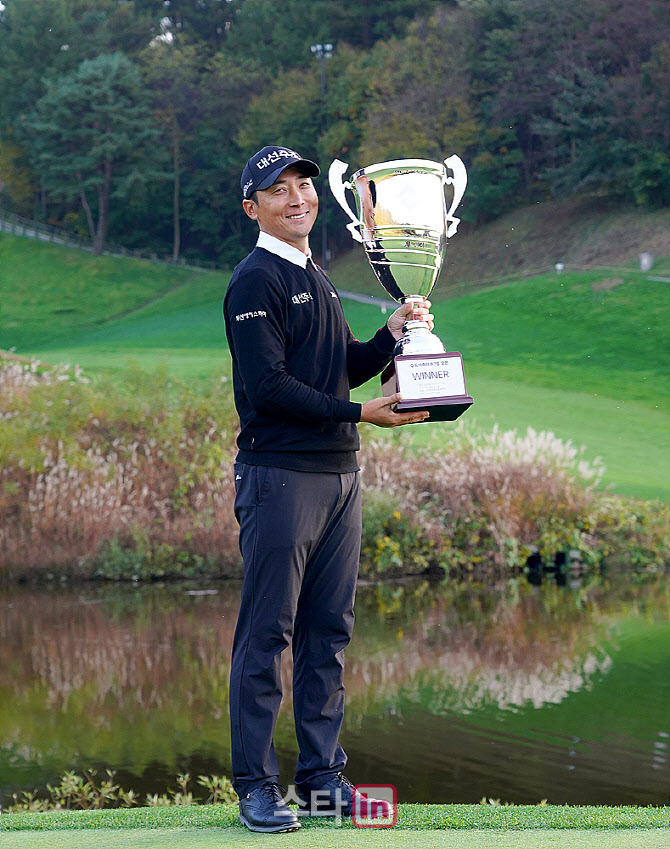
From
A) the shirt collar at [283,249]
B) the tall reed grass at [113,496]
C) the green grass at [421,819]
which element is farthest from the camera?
the tall reed grass at [113,496]

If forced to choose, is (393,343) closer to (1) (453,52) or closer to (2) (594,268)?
(2) (594,268)

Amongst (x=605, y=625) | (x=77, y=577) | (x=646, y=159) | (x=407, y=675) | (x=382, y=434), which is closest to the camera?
(x=407, y=675)

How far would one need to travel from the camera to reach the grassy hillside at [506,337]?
16281 mm

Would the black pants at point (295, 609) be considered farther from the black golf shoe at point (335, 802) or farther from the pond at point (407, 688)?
the pond at point (407, 688)

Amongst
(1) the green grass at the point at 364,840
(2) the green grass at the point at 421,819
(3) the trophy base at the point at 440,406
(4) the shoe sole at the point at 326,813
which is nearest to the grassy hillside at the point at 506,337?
(2) the green grass at the point at 421,819

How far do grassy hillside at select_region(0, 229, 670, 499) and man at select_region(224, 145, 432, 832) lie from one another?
25.7 ft

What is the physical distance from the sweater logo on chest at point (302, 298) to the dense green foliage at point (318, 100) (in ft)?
106

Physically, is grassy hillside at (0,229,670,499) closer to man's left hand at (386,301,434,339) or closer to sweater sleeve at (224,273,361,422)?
man's left hand at (386,301,434,339)

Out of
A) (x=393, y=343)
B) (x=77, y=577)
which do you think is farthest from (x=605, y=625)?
(x=393, y=343)

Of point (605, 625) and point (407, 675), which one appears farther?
point (605, 625)

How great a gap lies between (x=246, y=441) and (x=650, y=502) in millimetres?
8512

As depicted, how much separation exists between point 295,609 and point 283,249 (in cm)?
106

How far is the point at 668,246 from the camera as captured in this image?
31.4 metres

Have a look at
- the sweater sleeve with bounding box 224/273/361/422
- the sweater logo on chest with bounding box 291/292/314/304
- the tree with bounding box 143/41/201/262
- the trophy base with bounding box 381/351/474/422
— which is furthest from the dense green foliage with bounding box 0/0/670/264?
the sweater sleeve with bounding box 224/273/361/422
